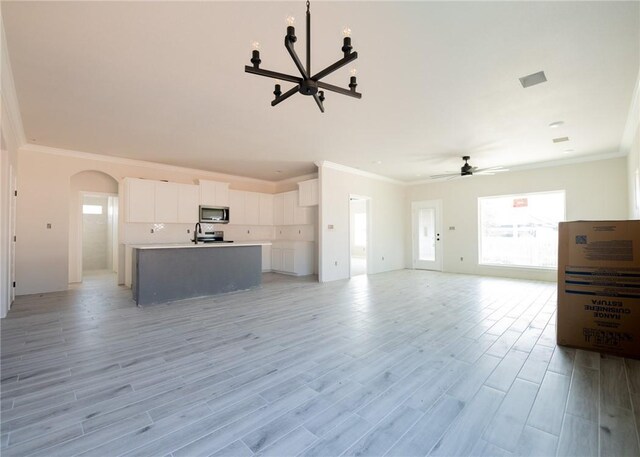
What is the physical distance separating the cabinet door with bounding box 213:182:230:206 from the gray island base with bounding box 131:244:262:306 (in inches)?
87.3

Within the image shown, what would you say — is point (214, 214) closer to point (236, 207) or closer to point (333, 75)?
point (236, 207)

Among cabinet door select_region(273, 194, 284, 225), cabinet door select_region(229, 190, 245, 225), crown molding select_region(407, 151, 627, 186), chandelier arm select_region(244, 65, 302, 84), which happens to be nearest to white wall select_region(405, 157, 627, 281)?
crown molding select_region(407, 151, 627, 186)

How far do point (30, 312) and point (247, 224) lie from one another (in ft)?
15.7

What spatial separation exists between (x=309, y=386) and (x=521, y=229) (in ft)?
23.8

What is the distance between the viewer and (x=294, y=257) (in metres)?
7.73

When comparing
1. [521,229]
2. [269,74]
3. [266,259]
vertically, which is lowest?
[266,259]

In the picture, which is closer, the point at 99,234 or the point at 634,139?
the point at 634,139

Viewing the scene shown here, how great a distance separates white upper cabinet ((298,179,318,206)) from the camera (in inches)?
282

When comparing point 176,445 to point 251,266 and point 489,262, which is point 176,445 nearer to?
point 251,266

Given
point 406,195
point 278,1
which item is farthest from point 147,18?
point 406,195

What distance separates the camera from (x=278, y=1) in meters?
Answer: 2.01

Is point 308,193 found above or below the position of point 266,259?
above

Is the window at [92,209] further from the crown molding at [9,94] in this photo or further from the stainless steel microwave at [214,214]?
the crown molding at [9,94]

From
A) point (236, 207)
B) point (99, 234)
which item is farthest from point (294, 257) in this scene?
point (99, 234)
